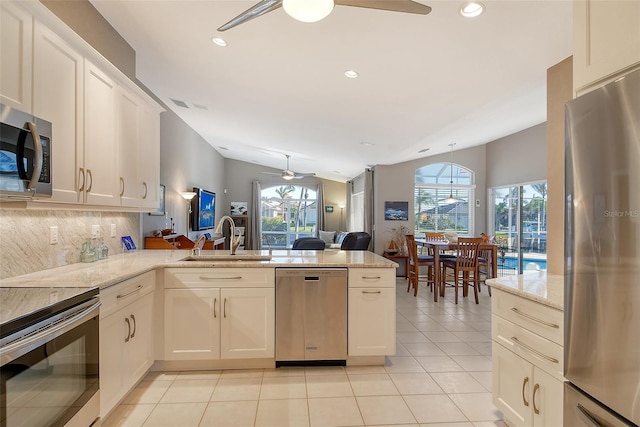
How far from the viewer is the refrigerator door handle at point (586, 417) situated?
1.25 meters

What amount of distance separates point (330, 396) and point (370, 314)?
708 mm

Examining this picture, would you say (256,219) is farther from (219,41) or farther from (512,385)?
(512,385)

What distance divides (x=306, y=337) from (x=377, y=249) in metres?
4.48

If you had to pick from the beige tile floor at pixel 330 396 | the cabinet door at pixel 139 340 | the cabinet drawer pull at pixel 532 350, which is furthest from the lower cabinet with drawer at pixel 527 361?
the cabinet door at pixel 139 340

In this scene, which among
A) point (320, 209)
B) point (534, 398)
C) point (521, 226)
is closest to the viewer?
point (534, 398)

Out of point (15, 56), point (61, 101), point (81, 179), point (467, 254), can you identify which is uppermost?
point (15, 56)

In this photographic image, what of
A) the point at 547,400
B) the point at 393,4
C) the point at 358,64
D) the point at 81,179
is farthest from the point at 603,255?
the point at 81,179

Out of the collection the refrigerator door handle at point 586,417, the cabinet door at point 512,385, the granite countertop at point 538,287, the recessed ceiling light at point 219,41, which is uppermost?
the recessed ceiling light at point 219,41

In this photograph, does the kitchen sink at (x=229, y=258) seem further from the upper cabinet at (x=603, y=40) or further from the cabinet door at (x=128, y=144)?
the upper cabinet at (x=603, y=40)

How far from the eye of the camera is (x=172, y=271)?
253cm

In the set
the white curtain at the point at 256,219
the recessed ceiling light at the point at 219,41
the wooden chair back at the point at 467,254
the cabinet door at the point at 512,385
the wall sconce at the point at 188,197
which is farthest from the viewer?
the white curtain at the point at 256,219

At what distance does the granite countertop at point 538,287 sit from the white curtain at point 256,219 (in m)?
8.28

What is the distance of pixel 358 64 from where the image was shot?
2.71 meters

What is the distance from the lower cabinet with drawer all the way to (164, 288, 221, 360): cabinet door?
202 centimetres
